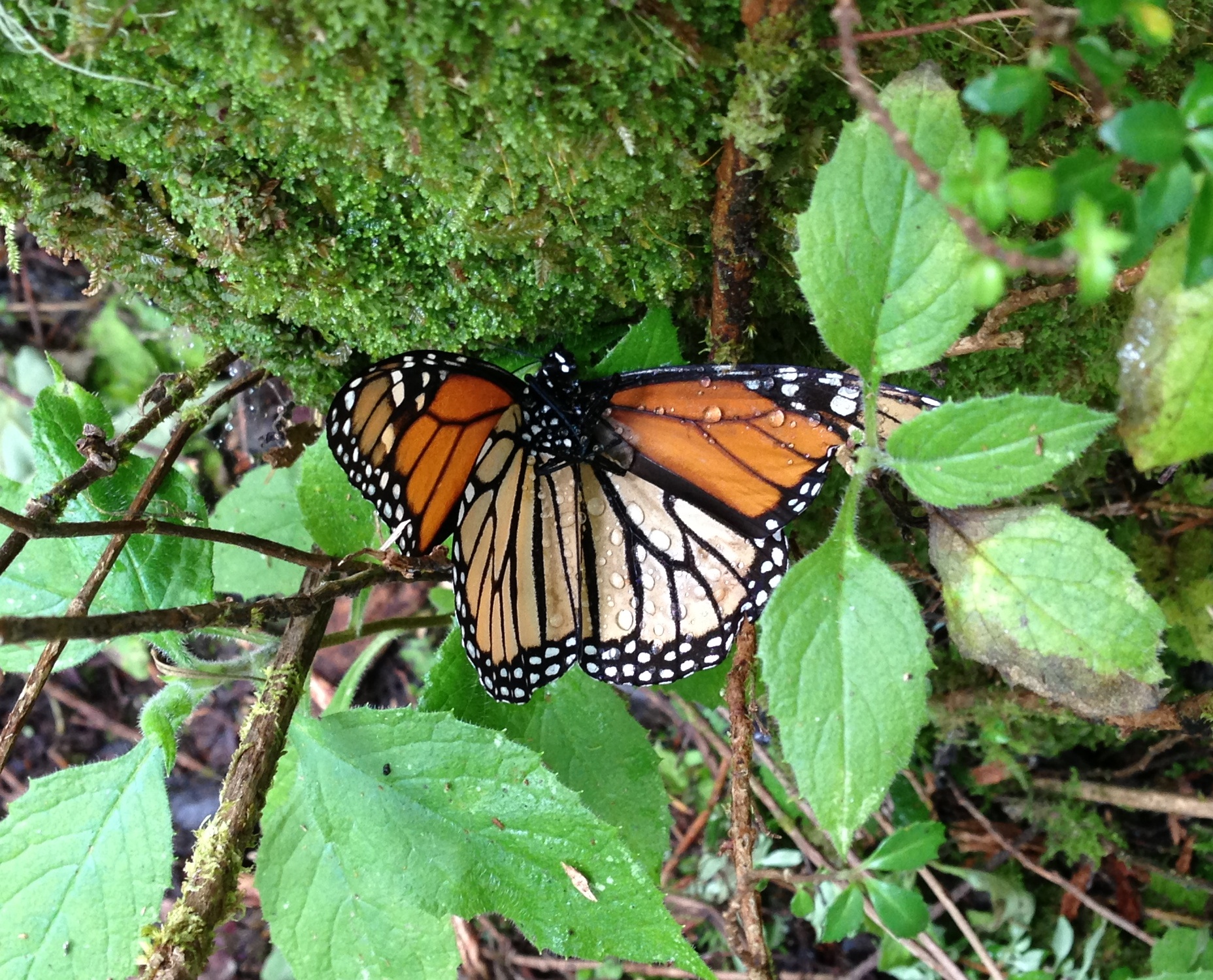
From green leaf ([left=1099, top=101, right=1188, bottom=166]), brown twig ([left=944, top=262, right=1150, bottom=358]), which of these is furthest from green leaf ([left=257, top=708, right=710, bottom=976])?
green leaf ([left=1099, top=101, right=1188, bottom=166])

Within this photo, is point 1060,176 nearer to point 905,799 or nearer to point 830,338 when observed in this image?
point 830,338

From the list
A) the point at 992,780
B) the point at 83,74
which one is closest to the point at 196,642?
the point at 83,74

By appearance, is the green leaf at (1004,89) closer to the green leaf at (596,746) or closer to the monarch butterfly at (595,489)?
the monarch butterfly at (595,489)

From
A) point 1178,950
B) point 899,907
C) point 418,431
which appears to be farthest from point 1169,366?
point 1178,950

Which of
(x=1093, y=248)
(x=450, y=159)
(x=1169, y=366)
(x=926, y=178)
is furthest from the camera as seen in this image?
(x=450, y=159)

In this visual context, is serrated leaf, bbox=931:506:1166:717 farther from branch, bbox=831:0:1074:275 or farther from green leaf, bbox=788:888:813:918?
green leaf, bbox=788:888:813:918

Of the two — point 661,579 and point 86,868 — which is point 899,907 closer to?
point 661,579
